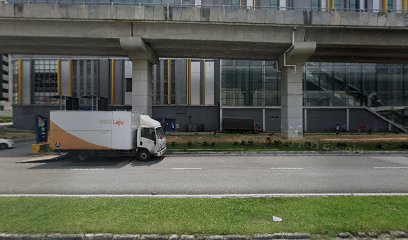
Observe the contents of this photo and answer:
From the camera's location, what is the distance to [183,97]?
4403 cm

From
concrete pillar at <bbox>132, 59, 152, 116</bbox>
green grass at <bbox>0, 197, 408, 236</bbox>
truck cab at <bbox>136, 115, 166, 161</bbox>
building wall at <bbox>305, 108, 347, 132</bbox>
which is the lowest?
green grass at <bbox>0, 197, 408, 236</bbox>

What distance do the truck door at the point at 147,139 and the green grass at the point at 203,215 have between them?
28.3 ft

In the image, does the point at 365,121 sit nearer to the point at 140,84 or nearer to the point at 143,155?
the point at 140,84

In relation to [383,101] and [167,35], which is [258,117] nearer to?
[383,101]

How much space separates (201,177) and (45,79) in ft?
146

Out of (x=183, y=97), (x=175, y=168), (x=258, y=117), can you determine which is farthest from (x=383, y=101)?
(x=175, y=168)

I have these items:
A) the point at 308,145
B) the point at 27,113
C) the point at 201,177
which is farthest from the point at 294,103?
the point at 27,113

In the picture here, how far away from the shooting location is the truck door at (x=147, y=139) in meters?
15.7

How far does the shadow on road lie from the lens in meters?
13.7

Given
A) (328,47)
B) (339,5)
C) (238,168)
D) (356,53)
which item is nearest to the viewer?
(238,168)

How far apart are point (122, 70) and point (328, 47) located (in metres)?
33.1

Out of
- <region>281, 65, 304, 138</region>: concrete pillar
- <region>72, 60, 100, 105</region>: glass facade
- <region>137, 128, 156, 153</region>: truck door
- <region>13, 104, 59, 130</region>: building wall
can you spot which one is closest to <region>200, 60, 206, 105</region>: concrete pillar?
<region>72, 60, 100, 105</region>: glass facade

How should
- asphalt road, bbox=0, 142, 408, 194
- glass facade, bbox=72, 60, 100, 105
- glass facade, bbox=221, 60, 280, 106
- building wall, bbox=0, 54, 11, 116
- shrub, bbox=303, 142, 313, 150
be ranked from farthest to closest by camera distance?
1. building wall, bbox=0, 54, 11, 116
2. glass facade, bbox=72, 60, 100, 105
3. glass facade, bbox=221, 60, 280, 106
4. shrub, bbox=303, 142, 313, 150
5. asphalt road, bbox=0, 142, 408, 194

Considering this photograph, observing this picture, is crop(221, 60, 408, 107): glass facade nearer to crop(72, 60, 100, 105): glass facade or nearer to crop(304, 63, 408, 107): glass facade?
crop(304, 63, 408, 107): glass facade
